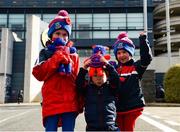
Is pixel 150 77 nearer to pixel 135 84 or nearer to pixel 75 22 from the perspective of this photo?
pixel 135 84

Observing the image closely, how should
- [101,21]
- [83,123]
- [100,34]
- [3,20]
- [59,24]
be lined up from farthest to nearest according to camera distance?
[3,20] → [101,21] → [100,34] → [83,123] → [59,24]

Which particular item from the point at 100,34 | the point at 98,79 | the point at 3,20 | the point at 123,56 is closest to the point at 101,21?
the point at 100,34

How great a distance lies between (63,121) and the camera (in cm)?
418

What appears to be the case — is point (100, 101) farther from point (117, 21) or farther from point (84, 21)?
point (84, 21)

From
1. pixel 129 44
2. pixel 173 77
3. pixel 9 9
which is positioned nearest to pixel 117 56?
pixel 129 44

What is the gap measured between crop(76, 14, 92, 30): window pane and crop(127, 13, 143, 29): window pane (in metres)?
5.66

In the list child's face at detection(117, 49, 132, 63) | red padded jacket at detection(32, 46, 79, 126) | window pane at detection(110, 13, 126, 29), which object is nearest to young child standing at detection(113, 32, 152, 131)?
child's face at detection(117, 49, 132, 63)

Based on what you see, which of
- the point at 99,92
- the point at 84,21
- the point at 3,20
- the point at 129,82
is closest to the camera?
the point at 99,92

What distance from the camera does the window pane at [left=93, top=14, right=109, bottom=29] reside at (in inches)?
2155

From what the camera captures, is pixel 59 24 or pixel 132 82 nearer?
pixel 59 24

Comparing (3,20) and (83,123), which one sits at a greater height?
(3,20)

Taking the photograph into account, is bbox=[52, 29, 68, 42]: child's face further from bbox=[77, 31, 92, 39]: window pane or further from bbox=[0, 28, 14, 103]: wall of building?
bbox=[77, 31, 92, 39]: window pane

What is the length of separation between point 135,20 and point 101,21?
493cm

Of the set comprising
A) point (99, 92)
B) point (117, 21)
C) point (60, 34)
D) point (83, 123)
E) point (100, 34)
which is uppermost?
point (117, 21)
